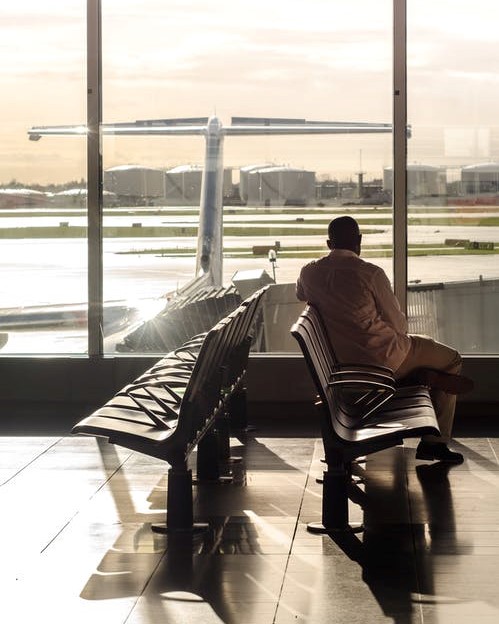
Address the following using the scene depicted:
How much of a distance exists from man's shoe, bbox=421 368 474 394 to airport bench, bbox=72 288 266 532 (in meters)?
1.09

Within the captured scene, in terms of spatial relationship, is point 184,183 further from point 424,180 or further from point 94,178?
point 424,180

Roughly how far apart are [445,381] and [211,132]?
3254mm

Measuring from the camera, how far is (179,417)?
541 cm

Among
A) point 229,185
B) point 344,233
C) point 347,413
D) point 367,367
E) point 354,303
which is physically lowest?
point 347,413

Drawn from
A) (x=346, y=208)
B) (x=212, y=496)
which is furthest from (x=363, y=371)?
(x=346, y=208)

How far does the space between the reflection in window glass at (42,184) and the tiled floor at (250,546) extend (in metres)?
2.35

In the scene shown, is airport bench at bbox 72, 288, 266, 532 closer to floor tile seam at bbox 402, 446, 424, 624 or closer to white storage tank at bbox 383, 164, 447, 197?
floor tile seam at bbox 402, 446, 424, 624

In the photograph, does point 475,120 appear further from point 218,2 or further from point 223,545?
point 223,545

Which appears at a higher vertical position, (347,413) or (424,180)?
(424,180)

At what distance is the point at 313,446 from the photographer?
766 centimetres

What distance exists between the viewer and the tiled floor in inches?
177

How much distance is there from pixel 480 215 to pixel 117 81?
2.87m

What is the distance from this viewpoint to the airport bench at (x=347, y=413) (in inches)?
217

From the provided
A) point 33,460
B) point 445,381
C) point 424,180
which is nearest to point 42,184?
point 424,180
